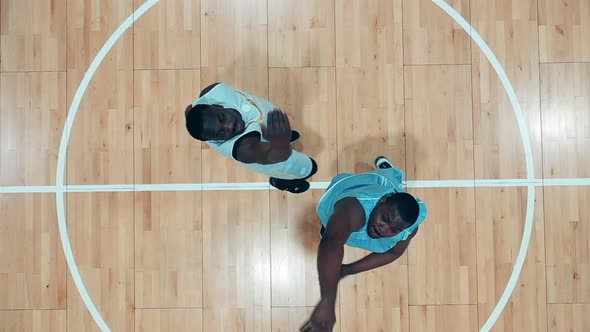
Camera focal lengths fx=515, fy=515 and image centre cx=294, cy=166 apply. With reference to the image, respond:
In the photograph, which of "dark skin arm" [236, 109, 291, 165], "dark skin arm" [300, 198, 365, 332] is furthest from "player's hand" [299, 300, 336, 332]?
"dark skin arm" [236, 109, 291, 165]

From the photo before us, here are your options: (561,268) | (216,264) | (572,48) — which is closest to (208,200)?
(216,264)

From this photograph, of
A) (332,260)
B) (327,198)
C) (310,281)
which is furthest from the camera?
(310,281)

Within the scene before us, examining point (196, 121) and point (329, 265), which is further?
point (329, 265)

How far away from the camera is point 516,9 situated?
4.11 meters

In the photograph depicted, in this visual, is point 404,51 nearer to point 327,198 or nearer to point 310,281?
point 327,198

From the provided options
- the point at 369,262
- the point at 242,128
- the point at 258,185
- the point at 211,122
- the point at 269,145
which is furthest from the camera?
the point at 258,185

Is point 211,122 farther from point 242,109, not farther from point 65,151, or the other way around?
point 65,151

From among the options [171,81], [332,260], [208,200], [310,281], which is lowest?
[310,281]

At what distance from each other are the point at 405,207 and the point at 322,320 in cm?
76

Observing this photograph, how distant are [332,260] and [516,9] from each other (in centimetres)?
264

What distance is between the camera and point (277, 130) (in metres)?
3.11

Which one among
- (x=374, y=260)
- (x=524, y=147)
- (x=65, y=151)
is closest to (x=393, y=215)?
(x=374, y=260)

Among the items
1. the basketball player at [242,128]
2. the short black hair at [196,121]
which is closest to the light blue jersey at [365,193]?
the basketball player at [242,128]

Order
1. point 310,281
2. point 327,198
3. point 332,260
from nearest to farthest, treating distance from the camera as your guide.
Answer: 1. point 332,260
2. point 327,198
3. point 310,281
